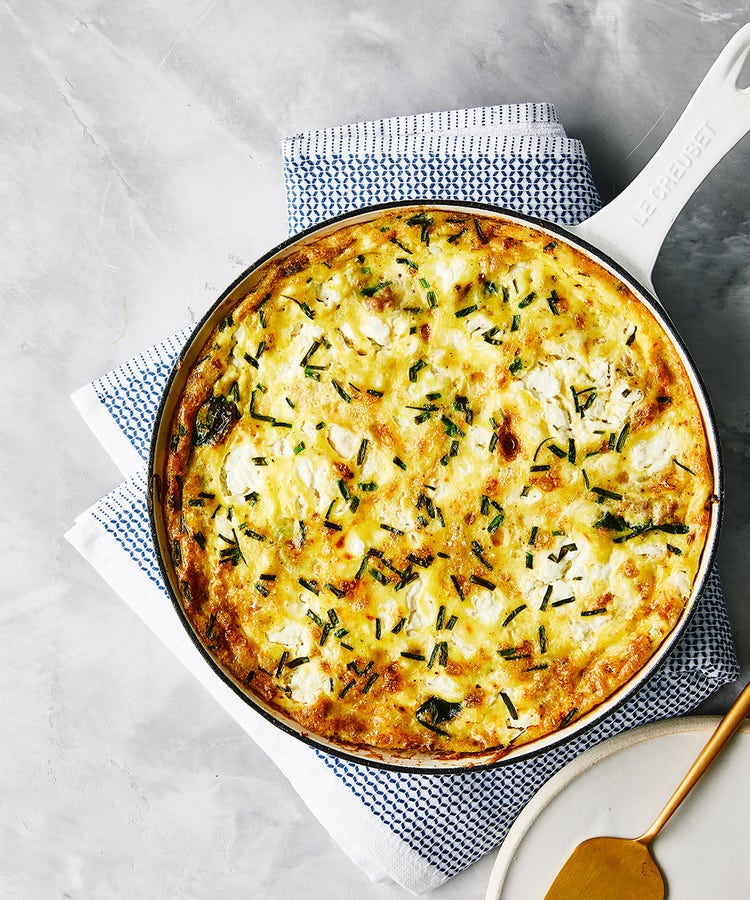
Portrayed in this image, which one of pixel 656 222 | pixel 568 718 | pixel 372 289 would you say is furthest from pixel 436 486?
pixel 656 222

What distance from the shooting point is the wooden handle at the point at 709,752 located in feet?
8.18

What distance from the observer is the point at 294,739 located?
2.82 meters

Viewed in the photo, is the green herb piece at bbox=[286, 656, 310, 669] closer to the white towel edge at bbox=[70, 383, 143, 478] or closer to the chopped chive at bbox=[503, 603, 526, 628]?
the chopped chive at bbox=[503, 603, 526, 628]

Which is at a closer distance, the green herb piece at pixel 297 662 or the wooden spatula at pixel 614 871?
the green herb piece at pixel 297 662

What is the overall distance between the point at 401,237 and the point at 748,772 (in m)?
1.90

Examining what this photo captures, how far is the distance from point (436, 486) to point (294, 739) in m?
1.05

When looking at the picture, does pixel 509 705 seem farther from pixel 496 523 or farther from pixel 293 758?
pixel 293 758

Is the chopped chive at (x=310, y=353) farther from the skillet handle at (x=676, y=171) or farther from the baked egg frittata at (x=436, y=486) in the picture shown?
the skillet handle at (x=676, y=171)

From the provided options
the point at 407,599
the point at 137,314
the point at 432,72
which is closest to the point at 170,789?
the point at 407,599

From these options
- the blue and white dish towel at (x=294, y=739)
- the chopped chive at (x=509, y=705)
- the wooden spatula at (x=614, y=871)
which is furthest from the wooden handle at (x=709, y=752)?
the chopped chive at (x=509, y=705)

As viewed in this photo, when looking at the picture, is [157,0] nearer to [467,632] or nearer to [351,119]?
[351,119]

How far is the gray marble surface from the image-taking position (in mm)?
2811

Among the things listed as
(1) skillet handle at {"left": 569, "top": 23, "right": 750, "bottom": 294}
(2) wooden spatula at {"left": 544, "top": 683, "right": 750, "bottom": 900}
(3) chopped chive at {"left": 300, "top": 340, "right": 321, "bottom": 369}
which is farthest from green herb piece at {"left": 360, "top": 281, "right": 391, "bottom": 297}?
(2) wooden spatula at {"left": 544, "top": 683, "right": 750, "bottom": 900}

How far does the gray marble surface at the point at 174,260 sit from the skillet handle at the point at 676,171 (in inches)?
21.9
